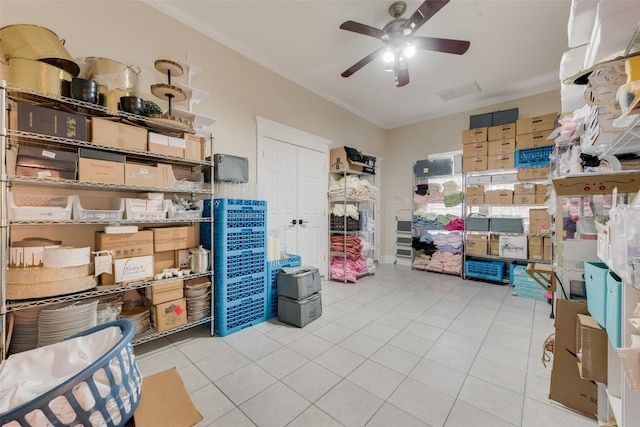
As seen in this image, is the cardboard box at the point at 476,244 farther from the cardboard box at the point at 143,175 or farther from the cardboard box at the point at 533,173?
the cardboard box at the point at 143,175

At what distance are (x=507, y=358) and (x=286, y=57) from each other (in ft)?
12.9

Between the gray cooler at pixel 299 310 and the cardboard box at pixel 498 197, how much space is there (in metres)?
3.49

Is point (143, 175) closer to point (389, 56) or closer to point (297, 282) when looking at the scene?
point (297, 282)

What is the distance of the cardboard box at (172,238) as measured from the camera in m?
2.07

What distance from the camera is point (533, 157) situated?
12.8 feet

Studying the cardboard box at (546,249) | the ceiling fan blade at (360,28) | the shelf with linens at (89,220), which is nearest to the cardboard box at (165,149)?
the shelf with linens at (89,220)

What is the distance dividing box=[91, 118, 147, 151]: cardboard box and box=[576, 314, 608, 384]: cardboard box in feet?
9.88

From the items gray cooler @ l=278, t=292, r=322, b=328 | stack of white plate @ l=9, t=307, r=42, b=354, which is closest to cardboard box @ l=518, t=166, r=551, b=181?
gray cooler @ l=278, t=292, r=322, b=328

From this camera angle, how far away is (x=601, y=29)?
3.31 ft

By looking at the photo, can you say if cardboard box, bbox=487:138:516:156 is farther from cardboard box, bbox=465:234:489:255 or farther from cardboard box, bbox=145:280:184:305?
cardboard box, bbox=145:280:184:305

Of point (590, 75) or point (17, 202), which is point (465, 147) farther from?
point (17, 202)

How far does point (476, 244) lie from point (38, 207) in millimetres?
5293

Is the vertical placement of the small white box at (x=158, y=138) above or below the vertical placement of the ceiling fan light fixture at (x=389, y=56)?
below

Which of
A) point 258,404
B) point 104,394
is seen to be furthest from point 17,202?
point 258,404
